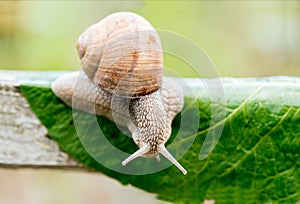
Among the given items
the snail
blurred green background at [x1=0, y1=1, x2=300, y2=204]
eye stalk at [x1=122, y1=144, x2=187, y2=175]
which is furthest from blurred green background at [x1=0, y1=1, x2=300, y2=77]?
eye stalk at [x1=122, y1=144, x2=187, y2=175]

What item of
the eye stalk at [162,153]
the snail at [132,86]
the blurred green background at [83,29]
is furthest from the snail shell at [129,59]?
the blurred green background at [83,29]

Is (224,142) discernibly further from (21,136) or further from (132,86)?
(21,136)

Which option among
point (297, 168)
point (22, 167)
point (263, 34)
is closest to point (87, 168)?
point (22, 167)

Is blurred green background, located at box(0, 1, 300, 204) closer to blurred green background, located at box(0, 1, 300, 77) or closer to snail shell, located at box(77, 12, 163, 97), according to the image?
blurred green background, located at box(0, 1, 300, 77)

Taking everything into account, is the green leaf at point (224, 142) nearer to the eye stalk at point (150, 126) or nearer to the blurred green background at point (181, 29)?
the eye stalk at point (150, 126)

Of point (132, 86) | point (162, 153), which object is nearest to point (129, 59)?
point (132, 86)

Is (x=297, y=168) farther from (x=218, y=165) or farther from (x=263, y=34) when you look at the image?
(x=263, y=34)

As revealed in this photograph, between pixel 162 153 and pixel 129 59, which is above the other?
pixel 129 59
